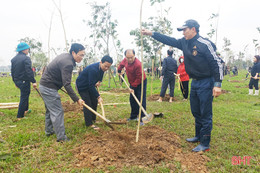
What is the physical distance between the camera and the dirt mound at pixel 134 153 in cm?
264

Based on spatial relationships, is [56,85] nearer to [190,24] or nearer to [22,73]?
[22,73]

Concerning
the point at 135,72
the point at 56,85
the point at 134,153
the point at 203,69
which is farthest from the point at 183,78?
the point at 56,85

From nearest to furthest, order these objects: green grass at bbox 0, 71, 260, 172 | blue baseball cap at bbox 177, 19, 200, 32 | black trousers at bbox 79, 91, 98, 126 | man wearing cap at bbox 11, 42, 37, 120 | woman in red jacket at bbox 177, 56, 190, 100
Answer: green grass at bbox 0, 71, 260, 172, blue baseball cap at bbox 177, 19, 200, 32, black trousers at bbox 79, 91, 98, 126, man wearing cap at bbox 11, 42, 37, 120, woman in red jacket at bbox 177, 56, 190, 100

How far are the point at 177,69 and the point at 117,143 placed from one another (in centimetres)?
508

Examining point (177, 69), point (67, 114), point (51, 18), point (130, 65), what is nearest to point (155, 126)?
point (130, 65)

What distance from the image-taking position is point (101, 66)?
13.0ft

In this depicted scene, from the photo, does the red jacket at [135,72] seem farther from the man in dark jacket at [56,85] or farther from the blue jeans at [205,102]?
the blue jeans at [205,102]

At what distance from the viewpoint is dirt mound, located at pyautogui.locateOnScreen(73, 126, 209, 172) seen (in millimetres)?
2645

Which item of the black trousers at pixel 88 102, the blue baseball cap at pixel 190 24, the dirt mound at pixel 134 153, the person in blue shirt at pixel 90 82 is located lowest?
the dirt mound at pixel 134 153

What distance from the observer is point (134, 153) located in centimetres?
288

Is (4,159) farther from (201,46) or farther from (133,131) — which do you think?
(201,46)

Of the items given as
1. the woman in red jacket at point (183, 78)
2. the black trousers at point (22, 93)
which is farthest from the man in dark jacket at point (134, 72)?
the woman in red jacket at point (183, 78)

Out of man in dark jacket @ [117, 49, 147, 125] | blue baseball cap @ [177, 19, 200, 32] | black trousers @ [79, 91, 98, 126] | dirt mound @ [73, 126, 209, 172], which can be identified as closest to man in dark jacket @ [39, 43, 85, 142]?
dirt mound @ [73, 126, 209, 172]

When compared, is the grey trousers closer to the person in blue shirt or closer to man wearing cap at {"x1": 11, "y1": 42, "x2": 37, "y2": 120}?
the person in blue shirt
